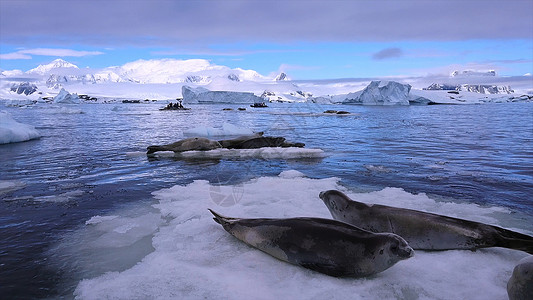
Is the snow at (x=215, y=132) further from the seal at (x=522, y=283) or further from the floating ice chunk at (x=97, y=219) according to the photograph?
the seal at (x=522, y=283)

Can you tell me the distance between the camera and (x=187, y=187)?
5.94 m

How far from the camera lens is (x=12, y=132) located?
480 inches

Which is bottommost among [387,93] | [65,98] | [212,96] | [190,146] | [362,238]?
[190,146]

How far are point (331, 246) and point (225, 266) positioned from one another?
890 mm

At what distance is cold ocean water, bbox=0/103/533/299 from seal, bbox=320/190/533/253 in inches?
4.5

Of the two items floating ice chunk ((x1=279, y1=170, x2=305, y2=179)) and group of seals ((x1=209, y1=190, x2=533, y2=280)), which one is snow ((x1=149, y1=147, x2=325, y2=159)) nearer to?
floating ice chunk ((x1=279, y1=170, x2=305, y2=179))

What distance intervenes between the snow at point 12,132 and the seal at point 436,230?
12.3 m

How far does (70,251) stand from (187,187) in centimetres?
252

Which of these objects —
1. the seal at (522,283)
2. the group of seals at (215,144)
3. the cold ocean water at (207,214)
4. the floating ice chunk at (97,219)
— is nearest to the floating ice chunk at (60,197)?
the cold ocean water at (207,214)

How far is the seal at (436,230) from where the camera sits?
3.40 m

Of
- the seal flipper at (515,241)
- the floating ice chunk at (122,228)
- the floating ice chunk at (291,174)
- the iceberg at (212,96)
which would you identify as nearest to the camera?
the seal flipper at (515,241)

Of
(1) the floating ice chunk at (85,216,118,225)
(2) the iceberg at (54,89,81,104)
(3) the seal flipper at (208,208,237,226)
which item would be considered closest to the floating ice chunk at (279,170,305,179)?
(3) the seal flipper at (208,208,237,226)

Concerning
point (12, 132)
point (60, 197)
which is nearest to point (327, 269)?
point (60, 197)

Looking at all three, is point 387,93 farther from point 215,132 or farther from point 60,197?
point 60,197
